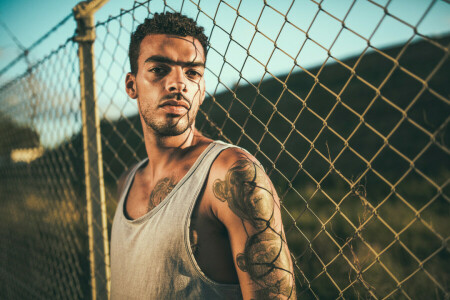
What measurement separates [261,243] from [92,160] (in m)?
1.50

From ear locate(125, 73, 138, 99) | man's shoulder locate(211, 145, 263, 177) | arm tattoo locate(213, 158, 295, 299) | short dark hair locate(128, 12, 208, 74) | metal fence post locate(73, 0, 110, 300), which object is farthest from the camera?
metal fence post locate(73, 0, 110, 300)

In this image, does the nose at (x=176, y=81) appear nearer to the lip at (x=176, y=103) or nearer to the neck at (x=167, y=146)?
the lip at (x=176, y=103)

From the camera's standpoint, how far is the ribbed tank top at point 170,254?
3.74 feet

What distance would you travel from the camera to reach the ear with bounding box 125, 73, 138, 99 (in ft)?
5.66

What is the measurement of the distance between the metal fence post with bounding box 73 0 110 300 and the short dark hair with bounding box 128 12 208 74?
21.8 inches

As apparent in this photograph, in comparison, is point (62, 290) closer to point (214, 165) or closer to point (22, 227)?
point (22, 227)

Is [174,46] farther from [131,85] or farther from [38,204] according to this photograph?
[38,204]

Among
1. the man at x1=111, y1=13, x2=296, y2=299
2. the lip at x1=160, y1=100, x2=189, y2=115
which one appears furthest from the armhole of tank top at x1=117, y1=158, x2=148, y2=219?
the lip at x1=160, y1=100, x2=189, y2=115

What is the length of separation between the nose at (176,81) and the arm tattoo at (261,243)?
1.93 ft

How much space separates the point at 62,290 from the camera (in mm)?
2607

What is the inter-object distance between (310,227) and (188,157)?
12.0ft

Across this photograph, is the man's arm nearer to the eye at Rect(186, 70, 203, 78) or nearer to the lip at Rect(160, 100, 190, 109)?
the lip at Rect(160, 100, 190, 109)

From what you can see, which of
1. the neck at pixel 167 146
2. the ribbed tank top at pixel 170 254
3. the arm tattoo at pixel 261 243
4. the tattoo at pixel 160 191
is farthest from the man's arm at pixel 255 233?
the neck at pixel 167 146

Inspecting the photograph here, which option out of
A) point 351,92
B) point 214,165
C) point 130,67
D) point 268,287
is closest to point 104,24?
point 130,67
